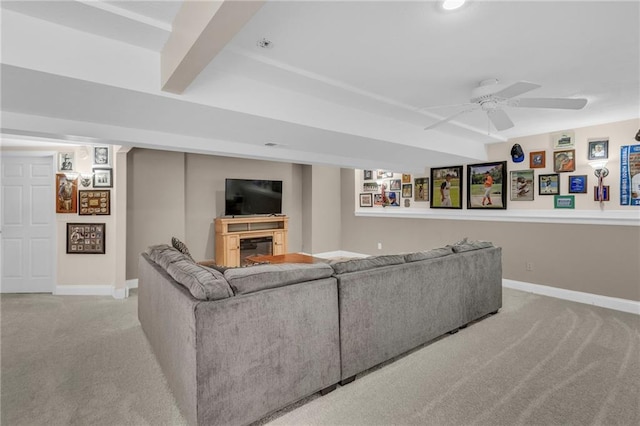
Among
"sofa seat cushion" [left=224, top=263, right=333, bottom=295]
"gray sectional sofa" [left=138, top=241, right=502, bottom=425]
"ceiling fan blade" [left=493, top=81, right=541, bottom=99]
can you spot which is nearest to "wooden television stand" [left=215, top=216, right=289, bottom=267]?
"gray sectional sofa" [left=138, top=241, right=502, bottom=425]

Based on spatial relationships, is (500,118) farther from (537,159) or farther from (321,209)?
(321,209)

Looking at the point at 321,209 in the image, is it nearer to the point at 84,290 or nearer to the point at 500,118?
the point at 84,290

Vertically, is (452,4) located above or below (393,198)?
above

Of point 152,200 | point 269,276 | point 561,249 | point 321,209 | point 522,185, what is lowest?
point 561,249

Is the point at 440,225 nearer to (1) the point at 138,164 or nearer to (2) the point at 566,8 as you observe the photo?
(2) the point at 566,8

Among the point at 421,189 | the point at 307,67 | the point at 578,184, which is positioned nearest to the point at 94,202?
the point at 307,67

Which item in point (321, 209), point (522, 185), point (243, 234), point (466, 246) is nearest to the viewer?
point (466, 246)

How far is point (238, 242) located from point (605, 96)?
5.59 meters

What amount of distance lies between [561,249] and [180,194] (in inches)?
237

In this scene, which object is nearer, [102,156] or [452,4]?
[452,4]

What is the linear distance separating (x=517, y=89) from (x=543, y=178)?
309 cm

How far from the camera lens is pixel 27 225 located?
4.82 metres

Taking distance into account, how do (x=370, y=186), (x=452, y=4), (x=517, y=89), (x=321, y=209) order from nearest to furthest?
(x=452, y=4) → (x=517, y=89) → (x=370, y=186) → (x=321, y=209)

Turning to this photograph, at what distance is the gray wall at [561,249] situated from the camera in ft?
13.5
